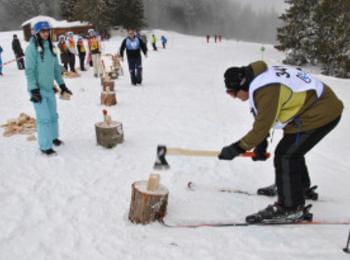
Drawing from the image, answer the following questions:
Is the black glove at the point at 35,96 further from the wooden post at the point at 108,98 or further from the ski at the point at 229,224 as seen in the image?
the wooden post at the point at 108,98

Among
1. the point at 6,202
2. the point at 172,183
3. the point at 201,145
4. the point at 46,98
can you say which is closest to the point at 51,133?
the point at 46,98

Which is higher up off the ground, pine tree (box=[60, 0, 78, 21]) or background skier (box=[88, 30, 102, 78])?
pine tree (box=[60, 0, 78, 21])

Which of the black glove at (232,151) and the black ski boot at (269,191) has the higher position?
the black glove at (232,151)

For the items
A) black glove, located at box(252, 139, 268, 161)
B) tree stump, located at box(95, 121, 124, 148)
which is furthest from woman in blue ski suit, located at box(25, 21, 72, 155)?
black glove, located at box(252, 139, 268, 161)

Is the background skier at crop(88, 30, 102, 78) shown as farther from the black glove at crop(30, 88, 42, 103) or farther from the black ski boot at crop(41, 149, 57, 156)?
the black glove at crop(30, 88, 42, 103)

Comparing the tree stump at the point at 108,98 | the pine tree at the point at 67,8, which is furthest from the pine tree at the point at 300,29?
the pine tree at the point at 67,8

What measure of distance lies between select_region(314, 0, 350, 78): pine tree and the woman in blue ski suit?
2381 cm

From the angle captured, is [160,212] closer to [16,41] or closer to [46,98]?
[46,98]

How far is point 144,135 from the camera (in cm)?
720

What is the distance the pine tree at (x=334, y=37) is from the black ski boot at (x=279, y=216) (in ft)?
77.7

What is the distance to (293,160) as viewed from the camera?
358 centimetres

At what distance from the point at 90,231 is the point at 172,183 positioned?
159 cm

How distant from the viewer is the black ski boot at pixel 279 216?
3812 mm

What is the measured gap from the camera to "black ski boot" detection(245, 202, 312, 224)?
3.81 m
